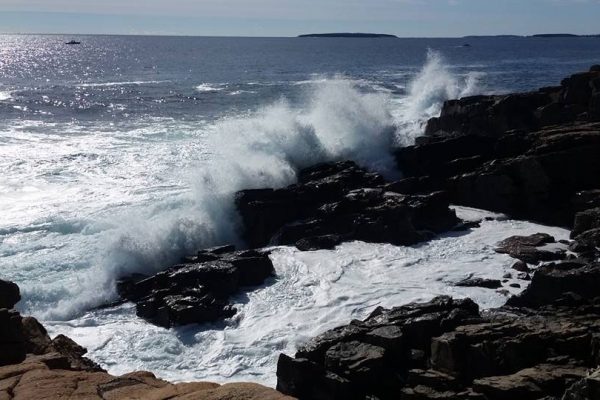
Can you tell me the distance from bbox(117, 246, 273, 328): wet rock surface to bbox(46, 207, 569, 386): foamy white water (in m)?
0.30

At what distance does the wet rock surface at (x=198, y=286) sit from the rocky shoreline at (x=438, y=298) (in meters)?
0.04

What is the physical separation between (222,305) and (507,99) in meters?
17.1

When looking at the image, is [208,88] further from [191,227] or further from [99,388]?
[99,388]

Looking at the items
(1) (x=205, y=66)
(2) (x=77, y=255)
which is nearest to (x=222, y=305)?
(2) (x=77, y=255)

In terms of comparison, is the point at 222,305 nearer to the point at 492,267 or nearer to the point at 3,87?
the point at 492,267

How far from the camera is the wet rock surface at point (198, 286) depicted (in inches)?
602

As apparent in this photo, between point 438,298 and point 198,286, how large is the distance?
5858 mm

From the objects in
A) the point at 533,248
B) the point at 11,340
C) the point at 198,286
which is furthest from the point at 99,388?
the point at 533,248

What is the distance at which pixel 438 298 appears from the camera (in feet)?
41.3

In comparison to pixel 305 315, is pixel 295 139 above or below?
above

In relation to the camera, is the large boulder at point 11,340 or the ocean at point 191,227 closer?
the large boulder at point 11,340

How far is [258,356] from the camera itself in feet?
44.0

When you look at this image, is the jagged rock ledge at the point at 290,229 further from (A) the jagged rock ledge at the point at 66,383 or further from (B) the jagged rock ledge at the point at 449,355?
(A) the jagged rock ledge at the point at 66,383

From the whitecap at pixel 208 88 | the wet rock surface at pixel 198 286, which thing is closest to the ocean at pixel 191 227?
the wet rock surface at pixel 198 286
